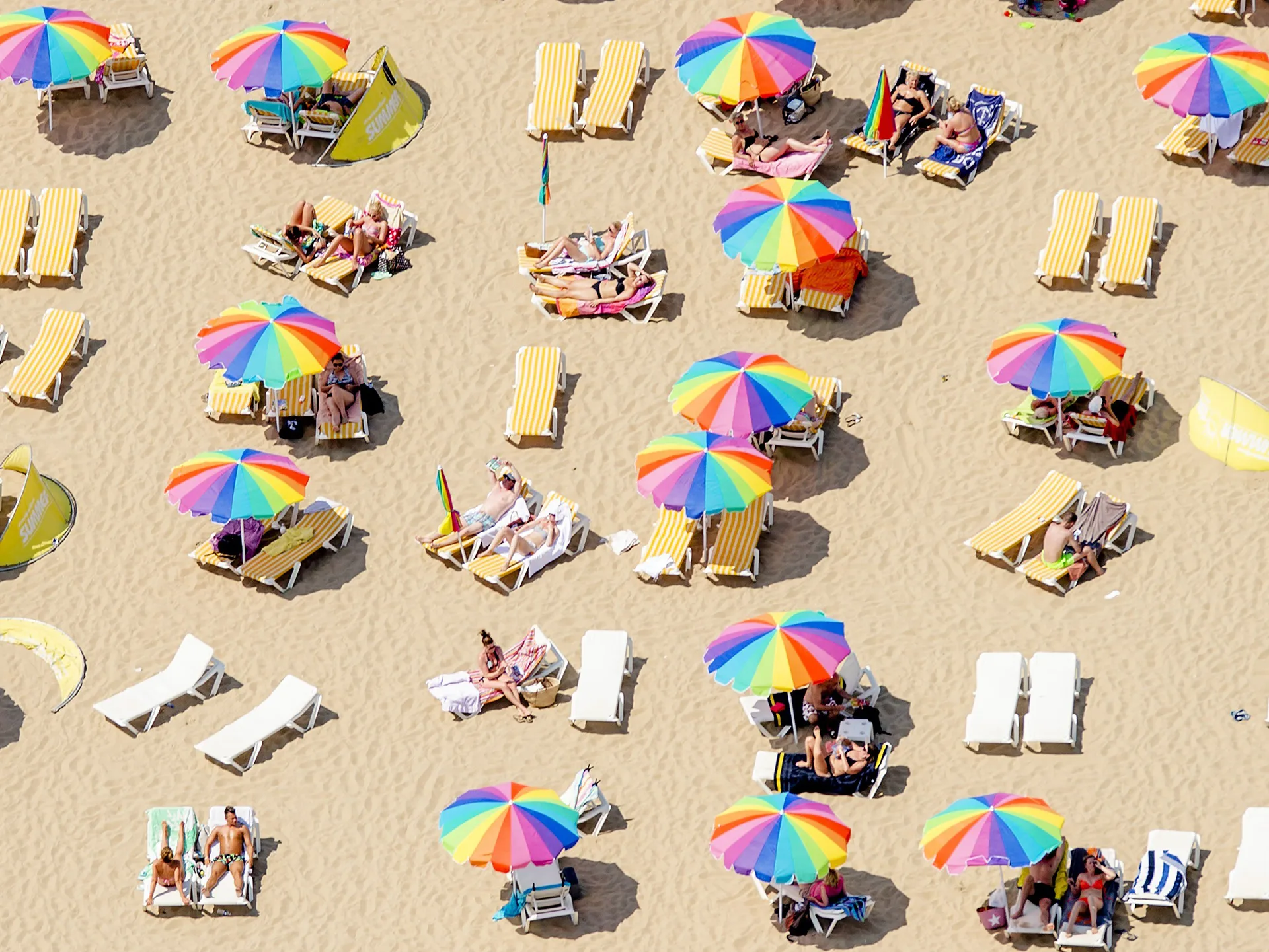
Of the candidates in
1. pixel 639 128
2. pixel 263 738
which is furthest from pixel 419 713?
pixel 639 128

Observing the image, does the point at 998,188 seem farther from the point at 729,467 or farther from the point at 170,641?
the point at 170,641

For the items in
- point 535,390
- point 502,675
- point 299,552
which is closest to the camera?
point 502,675

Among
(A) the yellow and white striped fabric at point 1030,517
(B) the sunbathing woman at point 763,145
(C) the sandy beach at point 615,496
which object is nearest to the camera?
(C) the sandy beach at point 615,496

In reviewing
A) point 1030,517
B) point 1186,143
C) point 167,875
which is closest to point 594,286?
point 1030,517

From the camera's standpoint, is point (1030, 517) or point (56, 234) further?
point (56, 234)

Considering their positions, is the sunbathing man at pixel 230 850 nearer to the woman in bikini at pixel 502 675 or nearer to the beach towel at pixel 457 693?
the beach towel at pixel 457 693

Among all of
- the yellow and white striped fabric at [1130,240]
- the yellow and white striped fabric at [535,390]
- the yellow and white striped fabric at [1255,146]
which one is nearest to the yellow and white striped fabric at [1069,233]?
the yellow and white striped fabric at [1130,240]

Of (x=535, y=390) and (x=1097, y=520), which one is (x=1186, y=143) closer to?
(x=1097, y=520)
